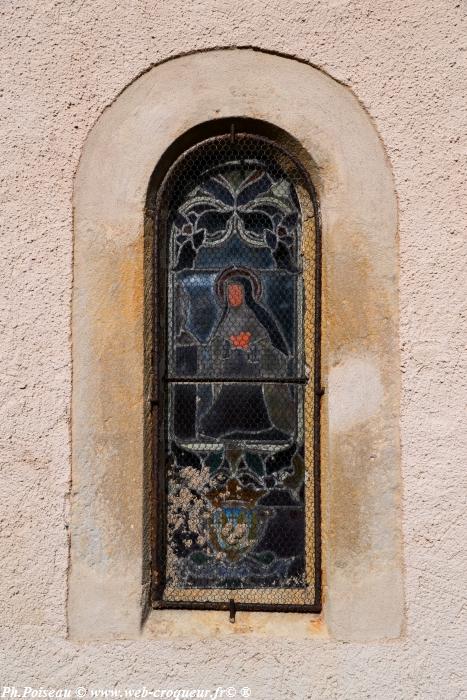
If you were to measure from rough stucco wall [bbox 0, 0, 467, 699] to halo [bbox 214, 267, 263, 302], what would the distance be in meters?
0.57

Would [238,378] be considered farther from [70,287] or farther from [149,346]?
[70,287]

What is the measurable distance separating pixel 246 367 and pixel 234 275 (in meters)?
0.37

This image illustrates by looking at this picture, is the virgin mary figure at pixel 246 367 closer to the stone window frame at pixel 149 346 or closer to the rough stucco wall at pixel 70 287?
the stone window frame at pixel 149 346

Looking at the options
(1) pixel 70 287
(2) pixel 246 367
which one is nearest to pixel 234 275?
(2) pixel 246 367

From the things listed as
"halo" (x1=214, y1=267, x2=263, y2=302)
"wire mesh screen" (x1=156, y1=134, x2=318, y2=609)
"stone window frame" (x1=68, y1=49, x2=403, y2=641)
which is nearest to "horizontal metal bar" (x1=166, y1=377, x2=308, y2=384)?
"wire mesh screen" (x1=156, y1=134, x2=318, y2=609)

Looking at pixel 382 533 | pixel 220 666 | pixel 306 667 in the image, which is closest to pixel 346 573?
pixel 382 533

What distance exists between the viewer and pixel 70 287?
260cm

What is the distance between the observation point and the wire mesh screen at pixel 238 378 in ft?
8.89

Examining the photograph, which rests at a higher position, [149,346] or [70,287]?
[70,287]

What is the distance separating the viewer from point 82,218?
2.62 meters

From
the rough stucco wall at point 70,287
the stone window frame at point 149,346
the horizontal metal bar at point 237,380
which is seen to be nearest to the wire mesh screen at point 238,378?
the horizontal metal bar at point 237,380

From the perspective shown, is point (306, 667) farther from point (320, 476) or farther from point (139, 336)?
point (139, 336)

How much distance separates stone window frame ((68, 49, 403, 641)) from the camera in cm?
254

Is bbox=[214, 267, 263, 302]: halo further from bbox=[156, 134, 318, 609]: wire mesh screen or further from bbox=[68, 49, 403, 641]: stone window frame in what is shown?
bbox=[68, 49, 403, 641]: stone window frame
